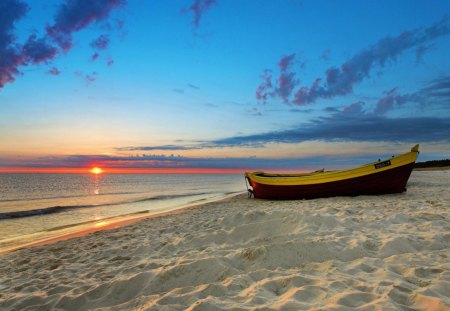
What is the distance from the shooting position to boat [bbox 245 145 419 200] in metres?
13.4

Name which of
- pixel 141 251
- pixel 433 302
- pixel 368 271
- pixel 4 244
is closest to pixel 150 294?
pixel 141 251

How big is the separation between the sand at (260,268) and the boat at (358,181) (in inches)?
242

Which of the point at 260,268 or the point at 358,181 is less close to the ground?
the point at 358,181

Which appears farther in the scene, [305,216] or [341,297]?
[305,216]

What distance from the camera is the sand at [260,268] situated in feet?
10.9

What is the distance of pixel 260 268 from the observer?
4.57 meters

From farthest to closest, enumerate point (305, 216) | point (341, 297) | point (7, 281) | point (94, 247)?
point (94, 247), point (305, 216), point (7, 281), point (341, 297)

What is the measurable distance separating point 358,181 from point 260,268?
35.9 ft

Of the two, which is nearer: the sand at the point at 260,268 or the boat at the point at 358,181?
the sand at the point at 260,268

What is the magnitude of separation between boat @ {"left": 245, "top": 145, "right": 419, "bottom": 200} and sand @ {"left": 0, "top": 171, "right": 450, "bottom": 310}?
615 cm

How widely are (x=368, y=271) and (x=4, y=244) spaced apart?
11346 millimetres

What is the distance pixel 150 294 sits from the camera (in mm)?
4164

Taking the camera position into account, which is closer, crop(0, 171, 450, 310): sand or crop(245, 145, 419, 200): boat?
crop(0, 171, 450, 310): sand

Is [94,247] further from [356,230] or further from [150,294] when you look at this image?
[356,230]
